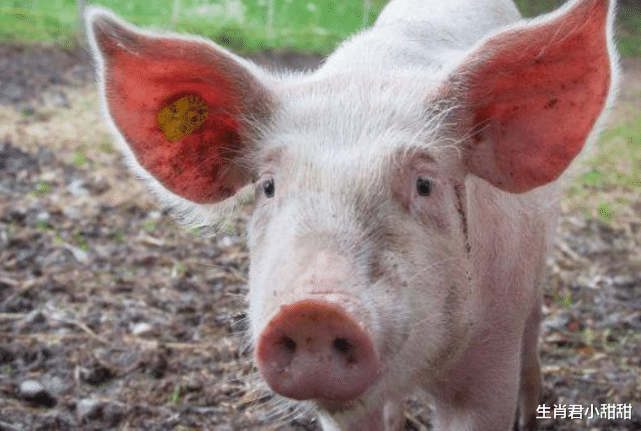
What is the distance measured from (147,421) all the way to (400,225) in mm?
2033

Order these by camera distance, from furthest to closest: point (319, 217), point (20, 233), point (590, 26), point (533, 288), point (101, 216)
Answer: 1. point (101, 216)
2. point (20, 233)
3. point (533, 288)
4. point (590, 26)
5. point (319, 217)

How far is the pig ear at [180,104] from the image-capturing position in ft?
9.84

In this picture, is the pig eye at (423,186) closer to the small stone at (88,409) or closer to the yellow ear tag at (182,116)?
the yellow ear tag at (182,116)

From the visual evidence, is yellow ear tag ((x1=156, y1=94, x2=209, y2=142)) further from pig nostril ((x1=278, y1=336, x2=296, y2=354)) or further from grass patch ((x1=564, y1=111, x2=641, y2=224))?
grass patch ((x1=564, y1=111, x2=641, y2=224))

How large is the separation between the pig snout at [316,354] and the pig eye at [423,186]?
2.18 ft

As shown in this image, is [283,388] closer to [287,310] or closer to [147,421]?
[287,310]

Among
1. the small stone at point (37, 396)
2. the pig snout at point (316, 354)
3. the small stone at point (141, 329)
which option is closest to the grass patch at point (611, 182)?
the small stone at point (141, 329)

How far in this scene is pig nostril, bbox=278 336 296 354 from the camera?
2.35 m

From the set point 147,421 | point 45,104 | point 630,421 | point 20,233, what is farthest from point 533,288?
point 45,104

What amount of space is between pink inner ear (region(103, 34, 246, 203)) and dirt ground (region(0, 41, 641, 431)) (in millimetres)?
342

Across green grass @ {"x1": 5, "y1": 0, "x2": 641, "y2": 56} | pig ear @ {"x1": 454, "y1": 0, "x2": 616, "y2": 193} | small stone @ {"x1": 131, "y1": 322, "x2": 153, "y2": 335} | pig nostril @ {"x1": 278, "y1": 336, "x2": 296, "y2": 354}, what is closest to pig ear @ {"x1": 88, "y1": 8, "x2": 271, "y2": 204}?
pig ear @ {"x1": 454, "y1": 0, "x2": 616, "y2": 193}

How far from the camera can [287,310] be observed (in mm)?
2271

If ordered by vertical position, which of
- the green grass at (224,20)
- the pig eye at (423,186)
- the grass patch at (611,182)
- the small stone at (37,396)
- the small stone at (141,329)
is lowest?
the small stone at (37,396)

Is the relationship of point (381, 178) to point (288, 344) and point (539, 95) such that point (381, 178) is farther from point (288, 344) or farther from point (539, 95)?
point (539, 95)
